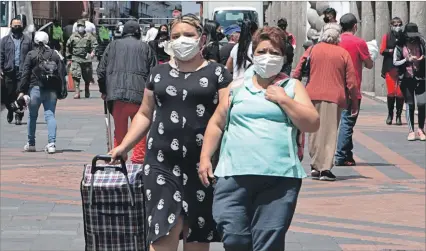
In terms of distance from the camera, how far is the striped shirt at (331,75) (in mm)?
11680

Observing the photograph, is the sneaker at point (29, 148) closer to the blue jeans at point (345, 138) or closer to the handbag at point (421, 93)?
the blue jeans at point (345, 138)

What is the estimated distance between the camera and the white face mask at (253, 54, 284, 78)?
5805 millimetres

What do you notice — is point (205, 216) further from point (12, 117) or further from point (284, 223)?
point (12, 117)

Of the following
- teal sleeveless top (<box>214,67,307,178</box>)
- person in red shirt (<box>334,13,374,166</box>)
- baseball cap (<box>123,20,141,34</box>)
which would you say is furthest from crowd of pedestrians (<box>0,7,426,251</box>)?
person in red shirt (<box>334,13,374,166</box>)

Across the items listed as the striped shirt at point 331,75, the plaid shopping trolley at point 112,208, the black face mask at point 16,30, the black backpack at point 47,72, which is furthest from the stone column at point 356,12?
the plaid shopping trolley at point 112,208

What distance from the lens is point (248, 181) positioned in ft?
19.0

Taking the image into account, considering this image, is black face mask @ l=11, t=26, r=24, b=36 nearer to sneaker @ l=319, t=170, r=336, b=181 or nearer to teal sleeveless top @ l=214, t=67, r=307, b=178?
sneaker @ l=319, t=170, r=336, b=181

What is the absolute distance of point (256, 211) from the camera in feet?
19.0

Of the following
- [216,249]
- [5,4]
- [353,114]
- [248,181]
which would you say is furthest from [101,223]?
[5,4]

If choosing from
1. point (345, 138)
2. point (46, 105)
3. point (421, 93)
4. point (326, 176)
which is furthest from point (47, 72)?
point (421, 93)

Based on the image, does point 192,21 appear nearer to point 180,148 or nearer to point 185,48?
point 185,48

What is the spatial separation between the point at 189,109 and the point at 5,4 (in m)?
22.2

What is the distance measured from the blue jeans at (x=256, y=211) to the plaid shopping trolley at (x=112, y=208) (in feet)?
1.86

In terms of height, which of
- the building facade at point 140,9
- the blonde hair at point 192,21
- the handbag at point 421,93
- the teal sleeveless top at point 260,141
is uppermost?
the blonde hair at point 192,21
